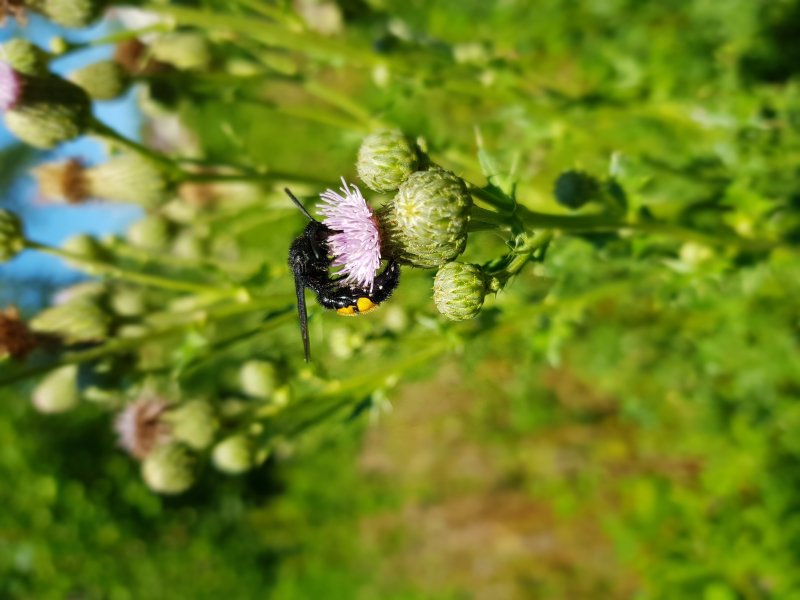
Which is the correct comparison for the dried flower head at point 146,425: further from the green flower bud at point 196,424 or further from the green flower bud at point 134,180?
the green flower bud at point 134,180

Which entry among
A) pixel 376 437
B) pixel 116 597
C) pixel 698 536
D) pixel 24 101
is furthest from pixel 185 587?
pixel 24 101

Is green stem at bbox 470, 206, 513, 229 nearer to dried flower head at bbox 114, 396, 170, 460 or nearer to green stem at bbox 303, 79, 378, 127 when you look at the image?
green stem at bbox 303, 79, 378, 127

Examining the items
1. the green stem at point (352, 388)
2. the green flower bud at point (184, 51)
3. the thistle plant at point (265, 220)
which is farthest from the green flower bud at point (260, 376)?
the green flower bud at point (184, 51)

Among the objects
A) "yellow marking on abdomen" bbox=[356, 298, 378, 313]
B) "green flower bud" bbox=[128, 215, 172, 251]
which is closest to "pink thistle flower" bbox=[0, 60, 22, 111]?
"green flower bud" bbox=[128, 215, 172, 251]

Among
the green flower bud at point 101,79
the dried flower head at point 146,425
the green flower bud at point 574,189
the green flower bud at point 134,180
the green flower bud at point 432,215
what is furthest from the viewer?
the dried flower head at point 146,425

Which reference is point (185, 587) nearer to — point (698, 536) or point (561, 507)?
point (561, 507)
